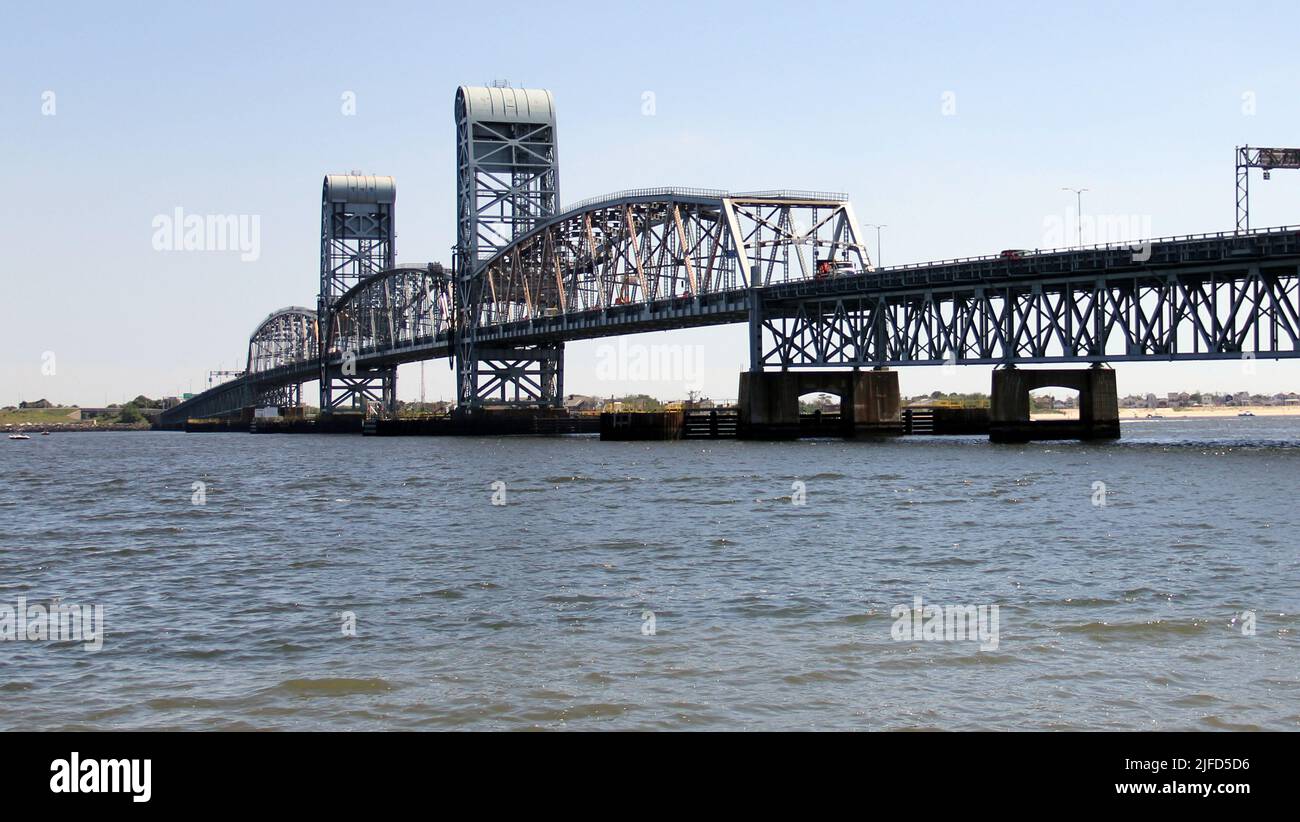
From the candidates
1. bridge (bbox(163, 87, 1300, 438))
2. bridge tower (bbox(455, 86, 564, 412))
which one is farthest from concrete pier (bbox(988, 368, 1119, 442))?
bridge tower (bbox(455, 86, 564, 412))

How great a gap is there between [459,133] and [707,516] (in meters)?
136

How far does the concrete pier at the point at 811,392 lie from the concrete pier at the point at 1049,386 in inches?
660

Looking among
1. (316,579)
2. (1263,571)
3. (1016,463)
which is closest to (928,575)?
(1263,571)

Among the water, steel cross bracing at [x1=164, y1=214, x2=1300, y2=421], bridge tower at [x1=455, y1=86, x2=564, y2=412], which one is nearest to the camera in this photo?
the water

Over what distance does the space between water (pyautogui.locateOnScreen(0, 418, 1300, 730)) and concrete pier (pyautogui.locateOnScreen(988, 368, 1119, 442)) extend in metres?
39.0

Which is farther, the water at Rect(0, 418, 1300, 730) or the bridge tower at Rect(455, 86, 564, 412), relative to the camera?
the bridge tower at Rect(455, 86, 564, 412)

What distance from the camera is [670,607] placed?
22844mm

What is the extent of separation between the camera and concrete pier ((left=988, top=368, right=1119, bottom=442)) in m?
90.8

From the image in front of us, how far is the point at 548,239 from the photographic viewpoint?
14938 centimetres

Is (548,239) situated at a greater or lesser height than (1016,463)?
greater

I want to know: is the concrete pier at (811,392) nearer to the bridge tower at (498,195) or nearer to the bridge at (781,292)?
the bridge at (781,292)

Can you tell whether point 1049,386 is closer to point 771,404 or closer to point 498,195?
point 771,404

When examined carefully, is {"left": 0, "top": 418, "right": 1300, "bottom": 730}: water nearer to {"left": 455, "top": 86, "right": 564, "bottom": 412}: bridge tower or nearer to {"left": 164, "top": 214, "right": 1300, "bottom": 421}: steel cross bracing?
{"left": 164, "top": 214, "right": 1300, "bottom": 421}: steel cross bracing

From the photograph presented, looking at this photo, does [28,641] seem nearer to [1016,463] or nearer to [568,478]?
[568,478]
